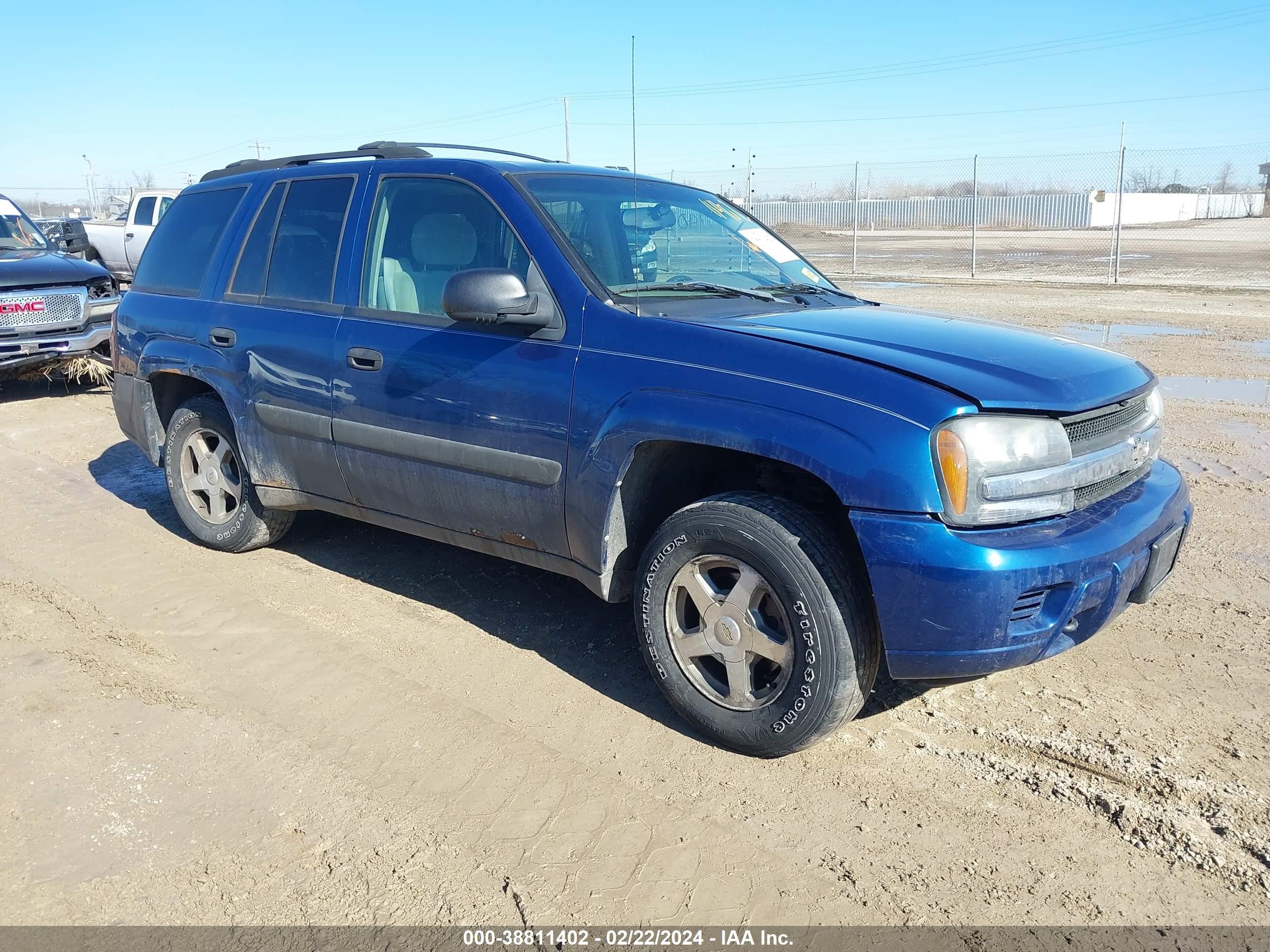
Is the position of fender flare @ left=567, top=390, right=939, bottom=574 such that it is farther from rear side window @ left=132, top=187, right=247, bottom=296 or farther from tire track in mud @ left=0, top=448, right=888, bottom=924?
rear side window @ left=132, top=187, right=247, bottom=296

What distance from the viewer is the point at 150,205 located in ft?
66.1

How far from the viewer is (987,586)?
2814 millimetres

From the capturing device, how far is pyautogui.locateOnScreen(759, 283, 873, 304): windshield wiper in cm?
416

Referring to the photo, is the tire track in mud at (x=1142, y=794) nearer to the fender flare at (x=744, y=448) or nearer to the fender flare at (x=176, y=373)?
the fender flare at (x=744, y=448)

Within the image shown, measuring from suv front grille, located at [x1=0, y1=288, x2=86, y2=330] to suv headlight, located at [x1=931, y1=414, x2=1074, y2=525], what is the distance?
9578 millimetres

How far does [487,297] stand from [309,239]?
1.61 metres

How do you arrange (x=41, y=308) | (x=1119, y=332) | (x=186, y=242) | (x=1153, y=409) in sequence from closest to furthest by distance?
(x=1153, y=409) < (x=186, y=242) < (x=41, y=308) < (x=1119, y=332)

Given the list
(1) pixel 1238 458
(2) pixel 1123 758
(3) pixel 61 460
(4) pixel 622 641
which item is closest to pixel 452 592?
(4) pixel 622 641

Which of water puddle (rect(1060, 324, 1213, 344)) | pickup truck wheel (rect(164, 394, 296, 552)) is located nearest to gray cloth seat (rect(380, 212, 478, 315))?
pickup truck wheel (rect(164, 394, 296, 552))

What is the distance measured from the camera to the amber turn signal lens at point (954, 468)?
2846 millimetres

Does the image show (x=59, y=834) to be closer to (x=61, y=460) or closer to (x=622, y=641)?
(x=622, y=641)

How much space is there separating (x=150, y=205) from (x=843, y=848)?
830 inches

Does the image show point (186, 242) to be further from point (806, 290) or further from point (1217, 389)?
point (1217, 389)

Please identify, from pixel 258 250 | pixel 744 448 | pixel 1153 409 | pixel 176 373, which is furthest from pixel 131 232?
pixel 1153 409
